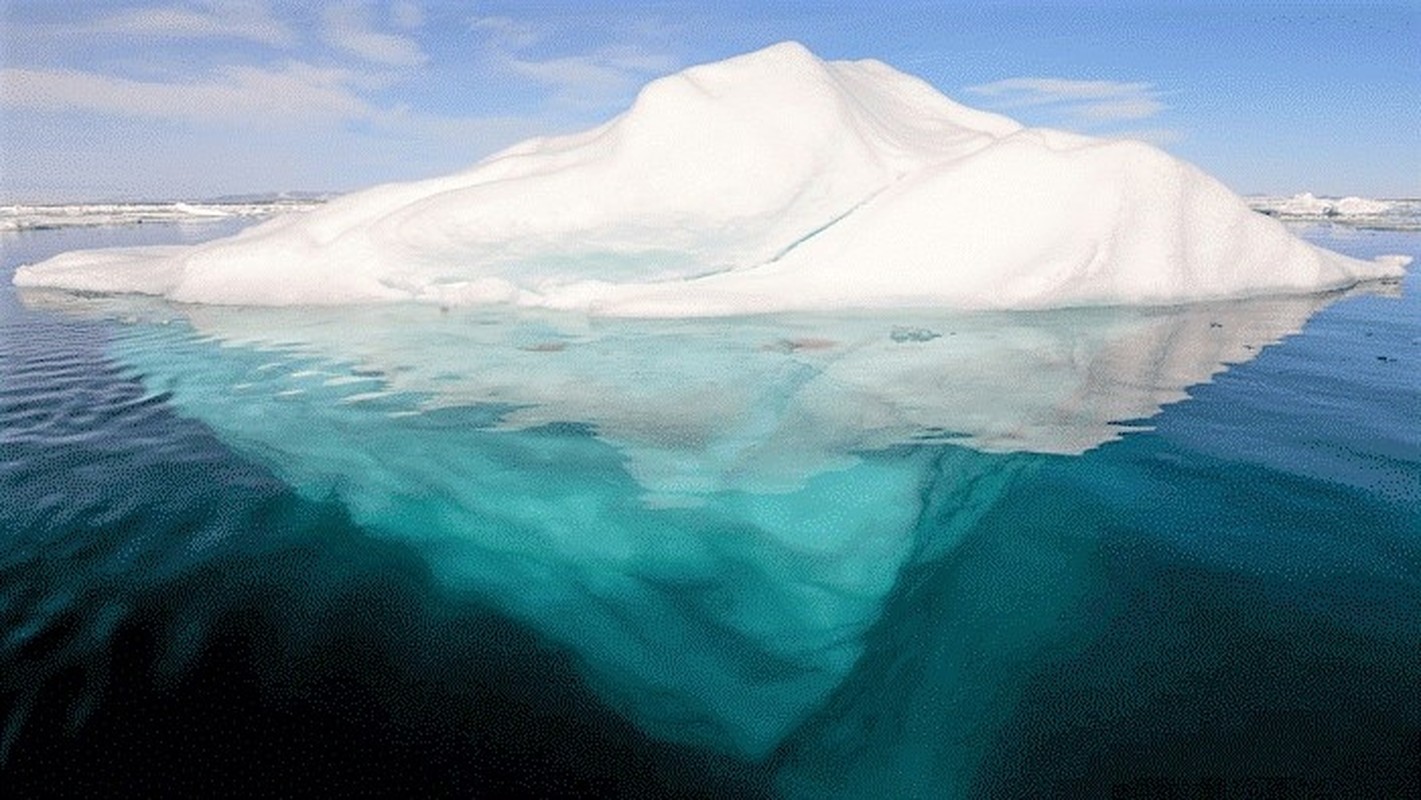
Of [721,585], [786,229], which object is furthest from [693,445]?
[786,229]

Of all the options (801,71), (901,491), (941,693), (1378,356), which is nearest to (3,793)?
(941,693)

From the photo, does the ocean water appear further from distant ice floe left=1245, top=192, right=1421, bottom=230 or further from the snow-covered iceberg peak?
distant ice floe left=1245, top=192, right=1421, bottom=230

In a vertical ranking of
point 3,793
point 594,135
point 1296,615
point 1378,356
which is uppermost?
point 594,135

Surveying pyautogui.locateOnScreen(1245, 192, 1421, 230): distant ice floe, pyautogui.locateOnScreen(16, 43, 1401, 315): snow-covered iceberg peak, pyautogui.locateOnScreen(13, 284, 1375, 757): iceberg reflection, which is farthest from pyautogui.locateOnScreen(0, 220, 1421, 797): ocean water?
pyautogui.locateOnScreen(1245, 192, 1421, 230): distant ice floe

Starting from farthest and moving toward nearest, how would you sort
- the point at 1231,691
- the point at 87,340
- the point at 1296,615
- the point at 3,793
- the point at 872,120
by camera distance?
the point at 872,120
the point at 87,340
the point at 1296,615
the point at 1231,691
the point at 3,793

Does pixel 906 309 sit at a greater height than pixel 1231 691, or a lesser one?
greater

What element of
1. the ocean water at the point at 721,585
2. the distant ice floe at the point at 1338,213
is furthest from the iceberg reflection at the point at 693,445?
the distant ice floe at the point at 1338,213

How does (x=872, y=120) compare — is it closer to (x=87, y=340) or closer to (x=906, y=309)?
(x=906, y=309)

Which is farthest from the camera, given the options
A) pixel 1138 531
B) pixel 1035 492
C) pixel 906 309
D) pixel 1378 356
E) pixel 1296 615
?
pixel 906 309
